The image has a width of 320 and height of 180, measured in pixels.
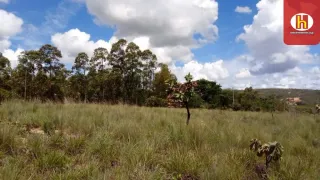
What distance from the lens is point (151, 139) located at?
4.70m

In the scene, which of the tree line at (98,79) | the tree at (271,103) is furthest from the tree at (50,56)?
the tree at (271,103)

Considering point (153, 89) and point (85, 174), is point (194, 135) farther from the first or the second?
point (153, 89)

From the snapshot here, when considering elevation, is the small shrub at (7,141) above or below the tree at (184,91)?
below

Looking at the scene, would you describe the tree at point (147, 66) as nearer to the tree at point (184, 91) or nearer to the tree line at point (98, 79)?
the tree line at point (98, 79)

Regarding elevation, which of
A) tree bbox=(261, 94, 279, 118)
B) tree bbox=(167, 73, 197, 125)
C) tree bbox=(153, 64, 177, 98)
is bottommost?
tree bbox=(261, 94, 279, 118)

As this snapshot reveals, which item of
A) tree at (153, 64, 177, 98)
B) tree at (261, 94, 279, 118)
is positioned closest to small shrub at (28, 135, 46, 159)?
tree at (261, 94, 279, 118)

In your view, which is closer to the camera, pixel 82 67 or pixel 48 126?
pixel 48 126

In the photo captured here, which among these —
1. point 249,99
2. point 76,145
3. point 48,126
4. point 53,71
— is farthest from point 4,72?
point 249,99

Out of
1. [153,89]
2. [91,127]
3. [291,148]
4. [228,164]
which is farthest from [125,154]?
[153,89]

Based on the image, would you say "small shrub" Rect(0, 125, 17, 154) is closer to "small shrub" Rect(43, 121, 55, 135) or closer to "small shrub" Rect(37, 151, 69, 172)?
"small shrub" Rect(37, 151, 69, 172)

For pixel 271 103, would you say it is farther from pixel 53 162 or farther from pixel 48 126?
pixel 53 162

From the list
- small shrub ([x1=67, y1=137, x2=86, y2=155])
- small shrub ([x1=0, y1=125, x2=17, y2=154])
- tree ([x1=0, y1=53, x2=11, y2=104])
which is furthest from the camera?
tree ([x1=0, y1=53, x2=11, y2=104])

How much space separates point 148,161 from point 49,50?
106 ft

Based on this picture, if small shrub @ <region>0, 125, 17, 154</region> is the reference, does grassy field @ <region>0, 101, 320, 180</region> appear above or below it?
below
